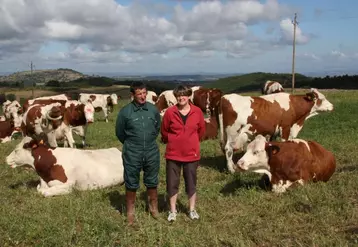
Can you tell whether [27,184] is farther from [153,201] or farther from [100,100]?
[100,100]

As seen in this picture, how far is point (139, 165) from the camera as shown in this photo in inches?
241

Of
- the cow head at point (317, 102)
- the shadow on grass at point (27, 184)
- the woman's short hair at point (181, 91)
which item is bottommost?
the shadow on grass at point (27, 184)

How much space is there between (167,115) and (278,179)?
253 cm

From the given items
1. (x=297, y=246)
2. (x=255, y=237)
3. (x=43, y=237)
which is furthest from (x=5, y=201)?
(x=297, y=246)

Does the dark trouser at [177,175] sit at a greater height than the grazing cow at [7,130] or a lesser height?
greater

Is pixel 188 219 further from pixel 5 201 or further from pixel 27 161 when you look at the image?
pixel 27 161

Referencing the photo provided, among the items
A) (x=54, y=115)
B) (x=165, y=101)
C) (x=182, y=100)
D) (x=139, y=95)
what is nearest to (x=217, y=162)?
(x=182, y=100)

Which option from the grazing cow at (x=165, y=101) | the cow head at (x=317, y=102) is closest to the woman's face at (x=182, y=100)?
the cow head at (x=317, y=102)

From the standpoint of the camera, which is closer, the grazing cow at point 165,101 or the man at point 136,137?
the man at point 136,137

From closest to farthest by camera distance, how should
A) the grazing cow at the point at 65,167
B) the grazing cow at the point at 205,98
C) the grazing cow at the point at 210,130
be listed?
the grazing cow at the point at 65,167, the grazing cow at the point at 210,130, the grazing cow at the point at 205,98

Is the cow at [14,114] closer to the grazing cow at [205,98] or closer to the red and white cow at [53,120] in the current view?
the red and white cow at [53,120]

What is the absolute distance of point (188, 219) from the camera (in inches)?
249

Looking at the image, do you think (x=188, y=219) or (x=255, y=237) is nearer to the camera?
(x=255, y=237)

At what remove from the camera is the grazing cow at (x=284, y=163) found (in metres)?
7.52
